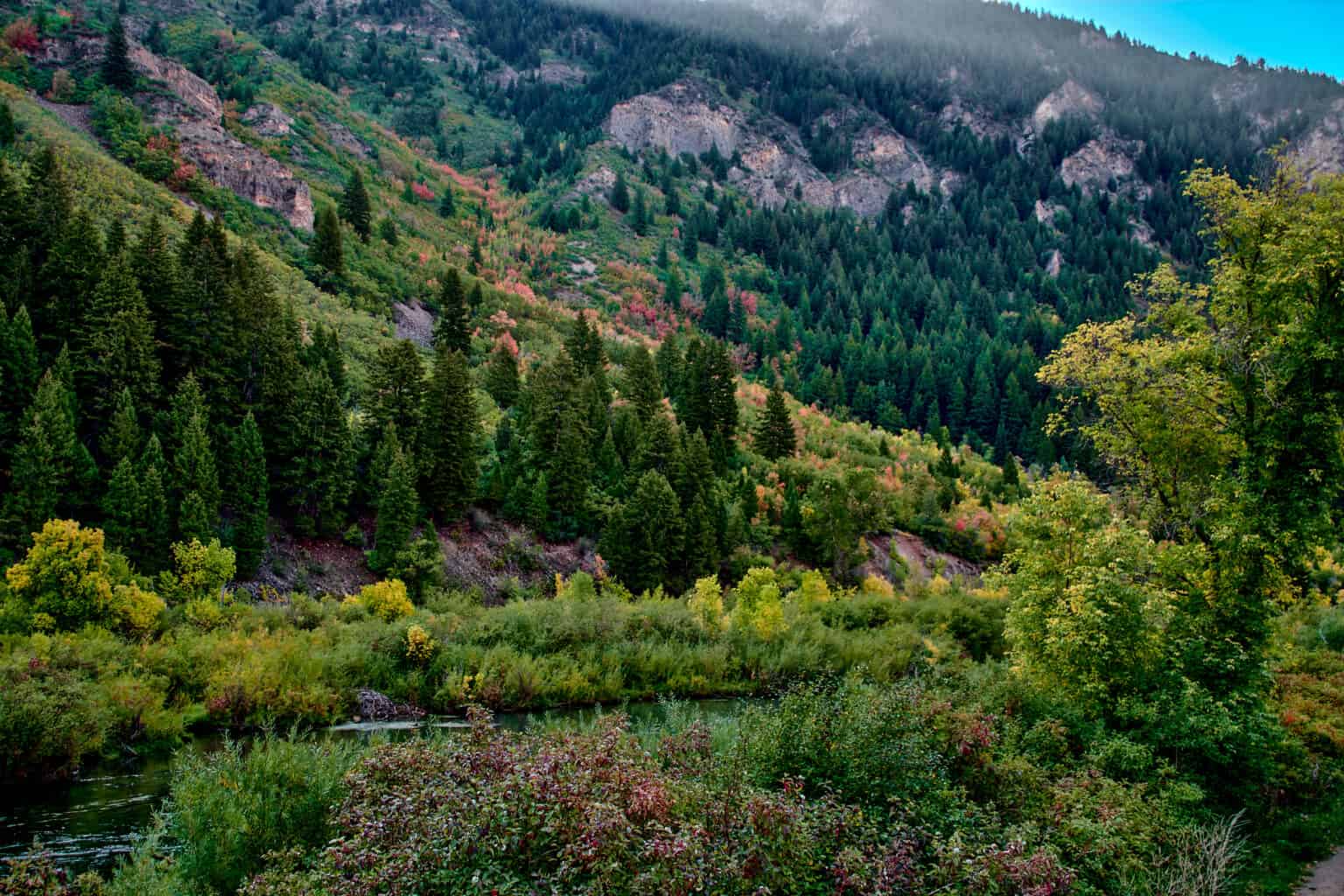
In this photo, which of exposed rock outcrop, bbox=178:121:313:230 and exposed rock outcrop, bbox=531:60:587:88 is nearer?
exposed rock outcrop, bbox=178:121:313:230

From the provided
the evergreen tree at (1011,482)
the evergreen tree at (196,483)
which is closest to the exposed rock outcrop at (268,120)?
the evergreen tree at (196,483)

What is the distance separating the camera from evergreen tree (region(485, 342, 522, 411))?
5541 centimetres

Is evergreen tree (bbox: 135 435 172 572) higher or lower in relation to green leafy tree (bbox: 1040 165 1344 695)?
lower

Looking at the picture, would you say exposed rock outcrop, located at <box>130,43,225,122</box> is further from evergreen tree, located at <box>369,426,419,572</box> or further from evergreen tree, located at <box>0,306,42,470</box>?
evergreen tree, located at <box>369,426,419,572</box>

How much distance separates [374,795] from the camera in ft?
31.4

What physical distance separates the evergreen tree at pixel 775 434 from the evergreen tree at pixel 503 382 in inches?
756

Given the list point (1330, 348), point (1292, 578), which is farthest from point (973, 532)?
point (1330, 348)

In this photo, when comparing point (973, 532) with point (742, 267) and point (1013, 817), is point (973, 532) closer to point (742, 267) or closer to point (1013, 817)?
point (1013, 817)

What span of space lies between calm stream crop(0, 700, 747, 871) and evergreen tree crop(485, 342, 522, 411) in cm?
3534

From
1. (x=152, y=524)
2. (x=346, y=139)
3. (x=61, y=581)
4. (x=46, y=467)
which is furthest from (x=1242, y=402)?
(x=346, y=139)

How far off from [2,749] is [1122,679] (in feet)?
81.0

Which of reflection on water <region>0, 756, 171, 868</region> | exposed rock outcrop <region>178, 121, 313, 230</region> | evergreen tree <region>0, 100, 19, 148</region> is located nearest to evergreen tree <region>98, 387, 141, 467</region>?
reflection on water <region>0, 756, 171, 868</region>

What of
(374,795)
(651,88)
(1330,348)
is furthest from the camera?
(651,88)

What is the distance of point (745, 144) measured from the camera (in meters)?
182
